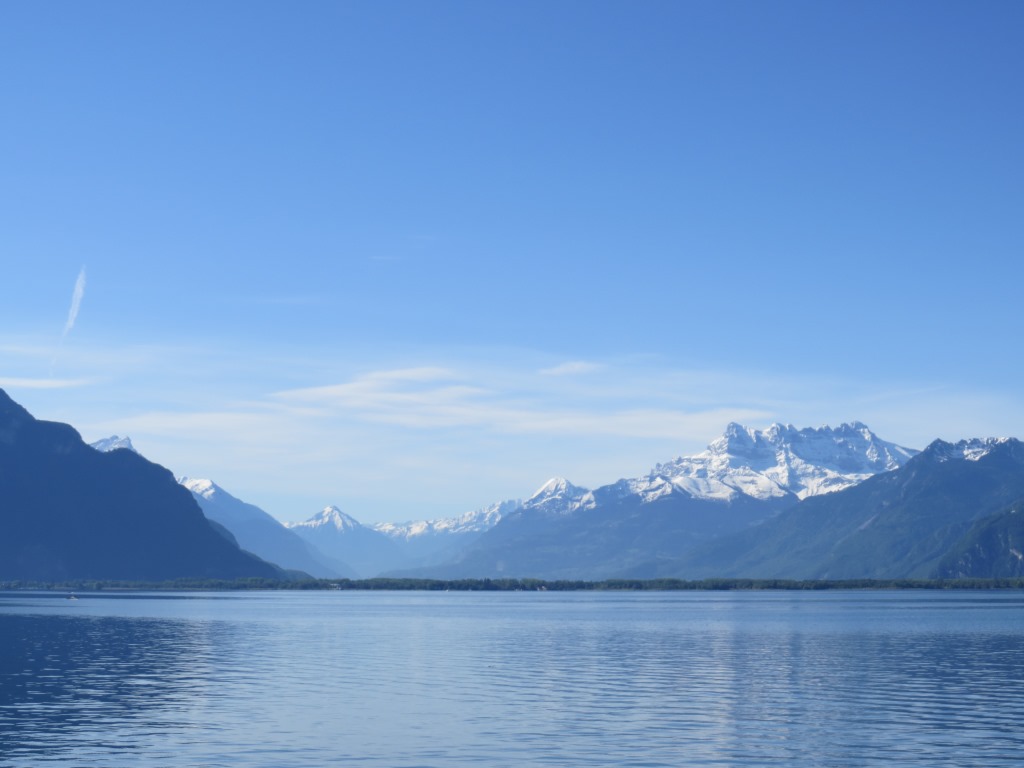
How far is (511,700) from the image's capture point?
254 feet

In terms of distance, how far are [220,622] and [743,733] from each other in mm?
121738

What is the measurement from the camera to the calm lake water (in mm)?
58469

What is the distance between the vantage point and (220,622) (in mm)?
174000

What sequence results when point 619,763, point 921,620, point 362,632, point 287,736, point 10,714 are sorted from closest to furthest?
point 619,763 < point 287,736 < point 10,714 < point 362,632 < point 921,620

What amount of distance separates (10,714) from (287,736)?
59.7 feet

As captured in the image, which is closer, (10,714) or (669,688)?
(10,714)

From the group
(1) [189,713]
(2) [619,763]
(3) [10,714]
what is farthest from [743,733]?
(3) [10,714]

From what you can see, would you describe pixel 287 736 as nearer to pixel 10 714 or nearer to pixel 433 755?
pixel 433 755

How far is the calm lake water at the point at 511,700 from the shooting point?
58.5 m

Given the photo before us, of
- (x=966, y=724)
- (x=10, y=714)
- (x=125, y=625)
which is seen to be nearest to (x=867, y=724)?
(x=966, y=724)

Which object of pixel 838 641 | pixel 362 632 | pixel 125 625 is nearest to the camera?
pixel 838 641

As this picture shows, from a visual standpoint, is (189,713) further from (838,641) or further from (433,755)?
(838,641)

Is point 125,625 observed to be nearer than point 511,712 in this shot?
No

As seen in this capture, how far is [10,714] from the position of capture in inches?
2788
